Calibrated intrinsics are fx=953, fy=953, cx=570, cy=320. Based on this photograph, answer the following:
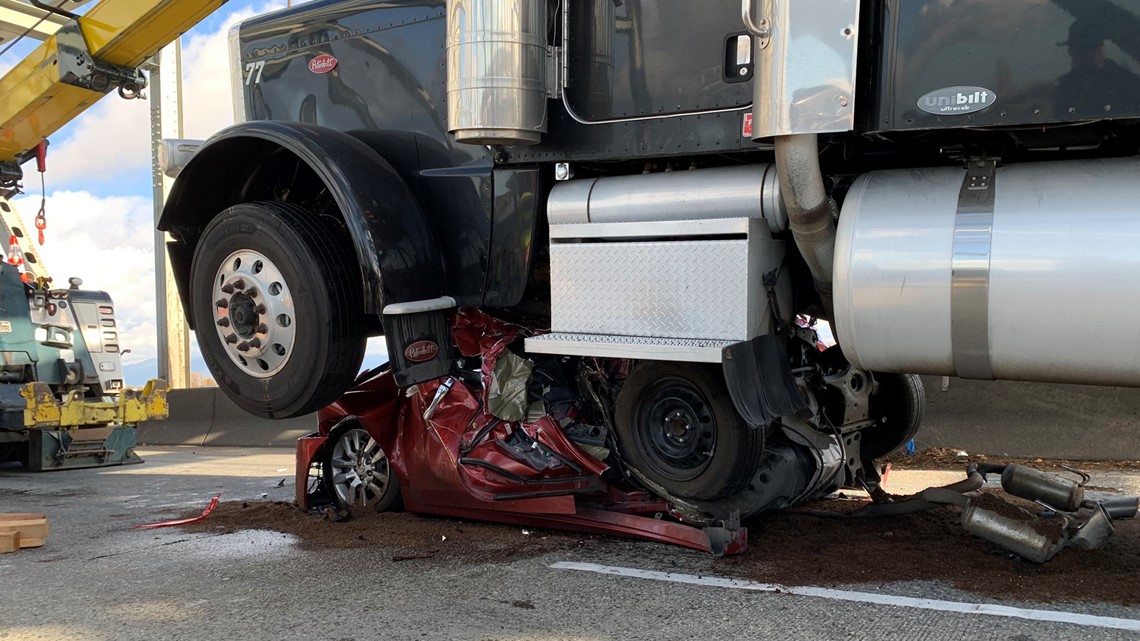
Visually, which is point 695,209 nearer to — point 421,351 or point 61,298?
point 421,351

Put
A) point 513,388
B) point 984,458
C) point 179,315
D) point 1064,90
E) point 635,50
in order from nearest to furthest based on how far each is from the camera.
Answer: point 1064,90 → point 635,50 → point 513,388 → point 984,458 → point 179,315

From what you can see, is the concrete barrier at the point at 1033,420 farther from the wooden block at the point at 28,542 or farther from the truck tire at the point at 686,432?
the wooden block at the point at 28,542

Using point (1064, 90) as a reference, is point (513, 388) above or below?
below

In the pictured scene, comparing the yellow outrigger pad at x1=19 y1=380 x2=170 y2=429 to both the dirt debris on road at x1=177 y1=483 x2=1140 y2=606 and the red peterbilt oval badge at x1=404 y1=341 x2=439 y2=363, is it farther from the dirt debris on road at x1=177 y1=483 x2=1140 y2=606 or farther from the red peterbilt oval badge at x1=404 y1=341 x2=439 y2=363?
the red peterbilt oval badge at x1=404 y1=341 x2=439 y2=363

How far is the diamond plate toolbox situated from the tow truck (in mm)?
4399

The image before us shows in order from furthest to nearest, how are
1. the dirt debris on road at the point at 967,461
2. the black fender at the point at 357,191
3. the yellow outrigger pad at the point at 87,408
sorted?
the yellow outrigger pad at the point at 87,408, the dirt debris on road at the point at 967,461, the black fender at the point at 357,191

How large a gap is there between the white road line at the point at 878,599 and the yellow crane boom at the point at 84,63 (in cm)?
493

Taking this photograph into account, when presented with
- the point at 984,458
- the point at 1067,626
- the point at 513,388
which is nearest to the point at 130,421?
the point at 513,388

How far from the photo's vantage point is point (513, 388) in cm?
446

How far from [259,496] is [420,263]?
2.86 meters

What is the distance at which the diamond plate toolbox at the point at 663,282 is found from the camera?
3.59 m

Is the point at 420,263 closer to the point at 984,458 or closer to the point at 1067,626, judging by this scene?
the point at 1067,626

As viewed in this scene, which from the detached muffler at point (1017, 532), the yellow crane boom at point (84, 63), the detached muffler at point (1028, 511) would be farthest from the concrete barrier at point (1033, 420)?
the yellow crane boom at point (84, 63)

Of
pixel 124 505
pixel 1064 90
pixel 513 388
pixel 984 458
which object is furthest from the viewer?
pixel 984 458
